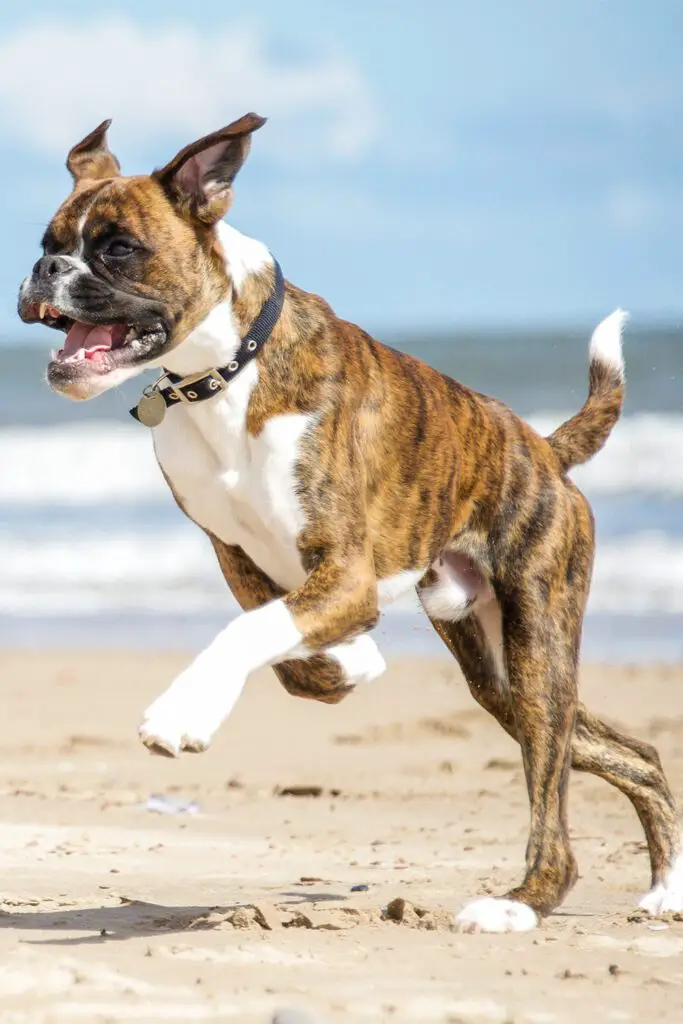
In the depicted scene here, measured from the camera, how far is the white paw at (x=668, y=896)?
17.3 ft

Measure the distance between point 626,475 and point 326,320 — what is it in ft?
34.6

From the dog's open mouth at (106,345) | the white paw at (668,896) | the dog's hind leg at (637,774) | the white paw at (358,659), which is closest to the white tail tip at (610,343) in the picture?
the dog's hind leg at (637,774)

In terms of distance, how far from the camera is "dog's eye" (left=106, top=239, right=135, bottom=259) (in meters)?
4.48

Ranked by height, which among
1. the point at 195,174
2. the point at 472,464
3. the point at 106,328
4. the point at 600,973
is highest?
the point at 195,174

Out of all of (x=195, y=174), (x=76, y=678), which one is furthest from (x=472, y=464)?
(x=76, y=678)

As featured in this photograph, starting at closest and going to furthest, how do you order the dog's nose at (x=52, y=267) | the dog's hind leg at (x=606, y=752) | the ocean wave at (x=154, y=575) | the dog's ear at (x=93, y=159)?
the dog's nose at (x=52, y=267) < the dog's ear at (x=93, y=159) < the dog's hind leg at (x=606, y=752) < the ocean wave at (x=154, y=575)

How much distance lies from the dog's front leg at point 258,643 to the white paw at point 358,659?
51 cm

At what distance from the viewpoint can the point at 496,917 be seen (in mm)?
4809

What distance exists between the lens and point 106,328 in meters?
4.53

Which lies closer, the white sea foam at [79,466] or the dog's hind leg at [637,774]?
the dog's hind leg at [637,774]

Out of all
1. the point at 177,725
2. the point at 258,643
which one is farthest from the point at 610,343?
A: the point at 177,725

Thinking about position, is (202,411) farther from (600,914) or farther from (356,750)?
(356,750)

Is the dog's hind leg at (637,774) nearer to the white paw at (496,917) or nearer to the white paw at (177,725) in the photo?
the white paw at (496,917)

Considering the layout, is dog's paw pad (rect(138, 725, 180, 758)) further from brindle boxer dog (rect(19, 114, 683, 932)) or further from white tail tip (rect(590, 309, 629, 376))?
white tail tip (rect(590, 309, 629, 376))
